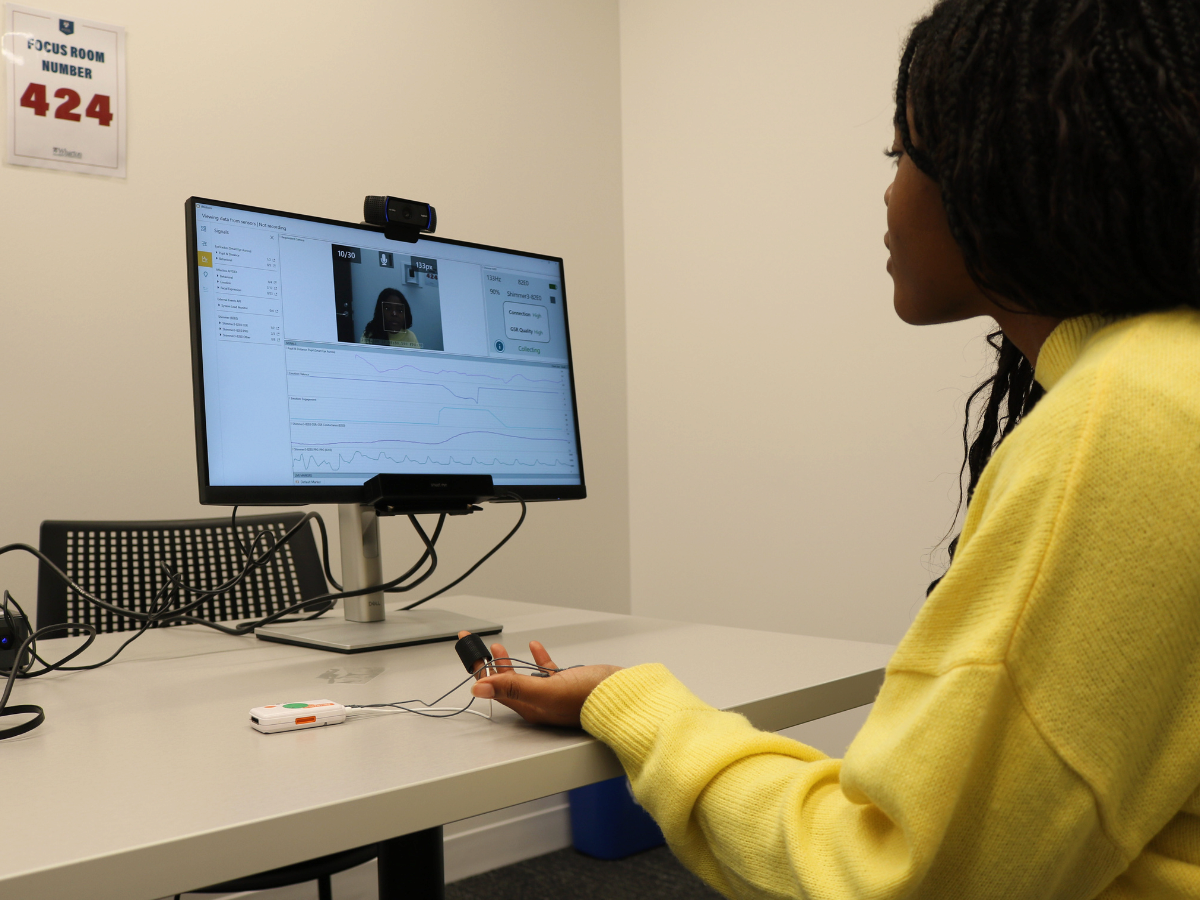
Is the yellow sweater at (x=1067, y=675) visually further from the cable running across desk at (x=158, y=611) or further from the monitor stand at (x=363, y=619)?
the monitor stand at (x=363, y=619)

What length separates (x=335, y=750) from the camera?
63 centimetres

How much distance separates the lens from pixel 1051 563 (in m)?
0.47

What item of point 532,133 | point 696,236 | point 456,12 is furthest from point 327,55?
point 696,236

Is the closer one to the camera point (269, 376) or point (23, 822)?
point (23, 822)

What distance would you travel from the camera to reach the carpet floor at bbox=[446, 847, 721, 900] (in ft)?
6.75

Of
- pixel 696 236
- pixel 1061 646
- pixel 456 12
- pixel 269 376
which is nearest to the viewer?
pixel 1061 646

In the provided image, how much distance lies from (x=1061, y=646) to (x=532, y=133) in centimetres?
225

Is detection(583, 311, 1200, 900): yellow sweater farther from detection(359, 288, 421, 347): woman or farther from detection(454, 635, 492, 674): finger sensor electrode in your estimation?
detection(359, 288, 421, 347): woman

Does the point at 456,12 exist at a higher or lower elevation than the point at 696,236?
higher

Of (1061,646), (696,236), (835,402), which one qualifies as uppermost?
(696,236)

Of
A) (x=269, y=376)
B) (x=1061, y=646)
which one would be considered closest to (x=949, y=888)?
(x=1061, y=646)

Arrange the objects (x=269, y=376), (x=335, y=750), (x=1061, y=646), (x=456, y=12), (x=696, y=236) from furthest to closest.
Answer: (x=696, y=236), (x=456, y=12), (x=269, y=376), (x=335, y=750), (x=1061, y=646)

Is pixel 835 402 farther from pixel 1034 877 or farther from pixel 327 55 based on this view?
pixel 1034 877

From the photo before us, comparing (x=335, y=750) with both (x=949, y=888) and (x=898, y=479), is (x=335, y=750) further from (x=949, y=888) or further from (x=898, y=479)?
(x=898, y=479)
